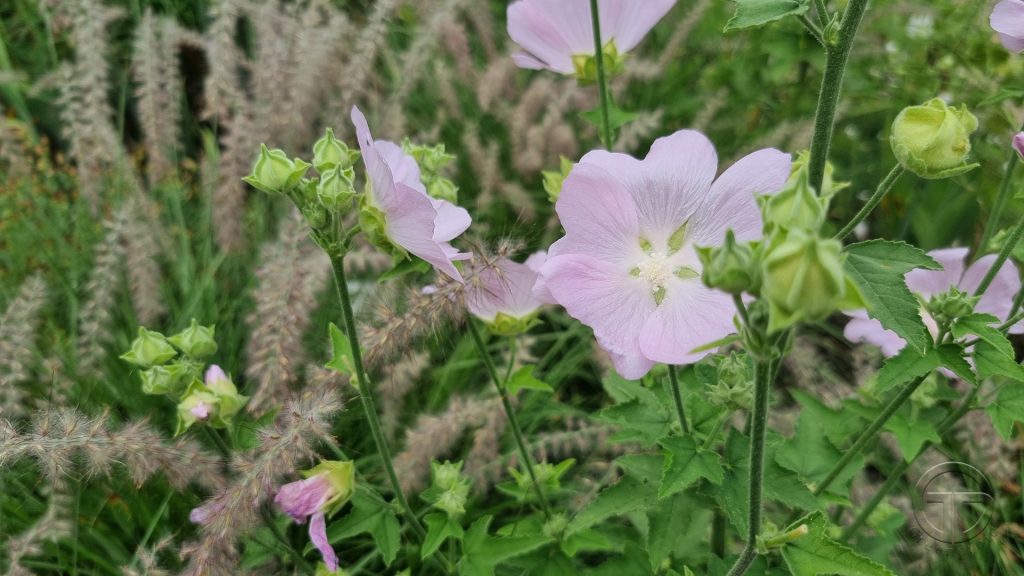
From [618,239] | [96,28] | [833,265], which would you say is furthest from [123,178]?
[833,265]

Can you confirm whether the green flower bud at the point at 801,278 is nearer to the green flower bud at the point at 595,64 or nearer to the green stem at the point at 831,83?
the green stem at the point at 831,83

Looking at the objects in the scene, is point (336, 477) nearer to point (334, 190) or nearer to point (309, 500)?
point (309, 500)

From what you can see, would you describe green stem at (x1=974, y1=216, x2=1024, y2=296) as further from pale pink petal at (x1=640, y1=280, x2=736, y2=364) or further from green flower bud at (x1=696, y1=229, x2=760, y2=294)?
green flower bud at (x1=696, y1=229, x2=760, y2=294)

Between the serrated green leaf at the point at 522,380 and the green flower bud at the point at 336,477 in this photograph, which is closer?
the green flower bud at the point at 336,477

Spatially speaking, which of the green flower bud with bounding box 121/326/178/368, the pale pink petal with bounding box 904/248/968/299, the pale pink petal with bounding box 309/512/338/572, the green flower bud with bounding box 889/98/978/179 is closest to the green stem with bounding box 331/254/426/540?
the pale pink petal with bounding box 309/512/338/572

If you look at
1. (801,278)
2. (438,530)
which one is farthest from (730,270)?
(438,530)

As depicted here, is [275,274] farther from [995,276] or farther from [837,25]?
[995,276]

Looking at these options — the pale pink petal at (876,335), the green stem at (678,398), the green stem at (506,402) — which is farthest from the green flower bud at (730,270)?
the pale pink petal at (876,335)
